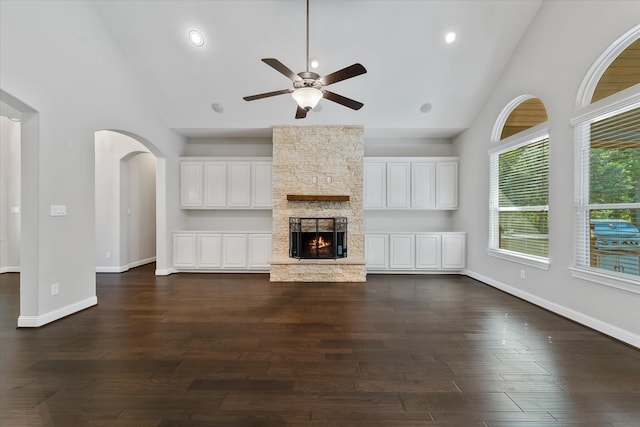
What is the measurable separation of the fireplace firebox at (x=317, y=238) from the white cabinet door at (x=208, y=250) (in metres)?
1.61

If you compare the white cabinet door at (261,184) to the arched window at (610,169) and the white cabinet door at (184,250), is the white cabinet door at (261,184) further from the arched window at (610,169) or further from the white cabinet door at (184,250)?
the arched window at (610,169)

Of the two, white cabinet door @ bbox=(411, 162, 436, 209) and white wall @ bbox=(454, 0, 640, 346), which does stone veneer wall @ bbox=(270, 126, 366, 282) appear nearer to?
white cabinet door @ bbox=(411, 162, 436, 209)

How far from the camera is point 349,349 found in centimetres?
257

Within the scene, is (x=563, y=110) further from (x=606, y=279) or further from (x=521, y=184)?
(x=606, y=279)

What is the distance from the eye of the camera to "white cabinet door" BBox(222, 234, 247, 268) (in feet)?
19.4

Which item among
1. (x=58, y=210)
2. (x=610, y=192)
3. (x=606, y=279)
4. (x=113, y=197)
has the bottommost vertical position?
(x=606, y=279)

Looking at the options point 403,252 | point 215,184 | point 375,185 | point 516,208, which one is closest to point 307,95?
point 375,185

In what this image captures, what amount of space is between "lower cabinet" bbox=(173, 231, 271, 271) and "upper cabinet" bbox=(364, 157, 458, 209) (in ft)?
8.00

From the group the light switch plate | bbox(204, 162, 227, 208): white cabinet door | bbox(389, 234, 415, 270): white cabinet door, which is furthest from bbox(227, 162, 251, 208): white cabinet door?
bbox(389, 234, 415, 270): white cabinet door

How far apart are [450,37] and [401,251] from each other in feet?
12.3

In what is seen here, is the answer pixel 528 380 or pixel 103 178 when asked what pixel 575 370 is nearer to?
pixel 528 380

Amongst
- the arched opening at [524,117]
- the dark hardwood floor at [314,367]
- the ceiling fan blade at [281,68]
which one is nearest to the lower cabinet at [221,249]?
the dark hardwood floor at [314,367]

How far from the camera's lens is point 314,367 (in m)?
2.26

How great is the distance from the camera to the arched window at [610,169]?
2.75 meters
